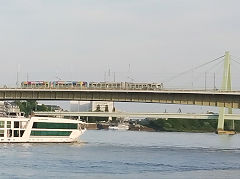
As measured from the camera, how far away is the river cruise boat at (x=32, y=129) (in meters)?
97.3

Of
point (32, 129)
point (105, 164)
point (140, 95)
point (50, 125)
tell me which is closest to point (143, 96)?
point (140, 95)

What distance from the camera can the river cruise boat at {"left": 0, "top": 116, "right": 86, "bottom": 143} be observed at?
97312 mm

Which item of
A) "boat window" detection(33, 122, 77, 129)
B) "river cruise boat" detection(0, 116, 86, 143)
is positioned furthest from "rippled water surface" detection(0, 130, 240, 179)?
"boat window" detection(33, 122, 77, 129)

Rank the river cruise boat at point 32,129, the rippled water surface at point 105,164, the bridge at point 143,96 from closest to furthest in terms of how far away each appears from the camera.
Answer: the rippled water surface at point 105,164 < the river cruise boat at point 32,129 < the bridge at point 143,96

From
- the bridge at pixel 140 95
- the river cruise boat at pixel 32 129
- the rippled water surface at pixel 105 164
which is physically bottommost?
the rippled water surface at pixel 105 164

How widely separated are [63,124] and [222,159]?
29.8 metres

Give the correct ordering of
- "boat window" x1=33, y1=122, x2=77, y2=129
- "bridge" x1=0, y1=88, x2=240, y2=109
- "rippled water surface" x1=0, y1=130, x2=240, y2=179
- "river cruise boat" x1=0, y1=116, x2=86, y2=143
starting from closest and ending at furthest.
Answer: "rippled water surface" x1=0, y1=130, x2=240, y2=179, "river cruise boat" x1=0, y1=116, x2=86, y2=143, "bridge" x1=0, y1=88, x2=240, y2=109, "boat window" x1=33, y1=122, x2=77, y2=129

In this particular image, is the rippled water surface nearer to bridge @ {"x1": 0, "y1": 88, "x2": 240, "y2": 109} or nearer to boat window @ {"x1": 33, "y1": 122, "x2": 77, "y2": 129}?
boat window @ {"x1": 33, "y1": 122, "x2": 77, "y2": 129}

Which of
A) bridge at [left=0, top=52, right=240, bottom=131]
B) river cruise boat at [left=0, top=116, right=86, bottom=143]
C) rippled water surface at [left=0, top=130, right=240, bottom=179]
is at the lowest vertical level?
rippled water surface at [left=0, top=130, right=240, bottom=179]

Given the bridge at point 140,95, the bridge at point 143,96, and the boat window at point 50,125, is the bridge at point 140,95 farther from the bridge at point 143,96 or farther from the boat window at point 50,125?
the boat window at point 50,125

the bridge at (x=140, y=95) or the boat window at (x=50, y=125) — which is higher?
the bridge at (x=140, y=95)

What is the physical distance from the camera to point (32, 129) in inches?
3873

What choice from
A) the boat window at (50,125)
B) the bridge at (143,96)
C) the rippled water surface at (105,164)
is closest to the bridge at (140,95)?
the bridge at (143,96)

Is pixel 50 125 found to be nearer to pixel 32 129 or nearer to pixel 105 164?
pixel 32 129
